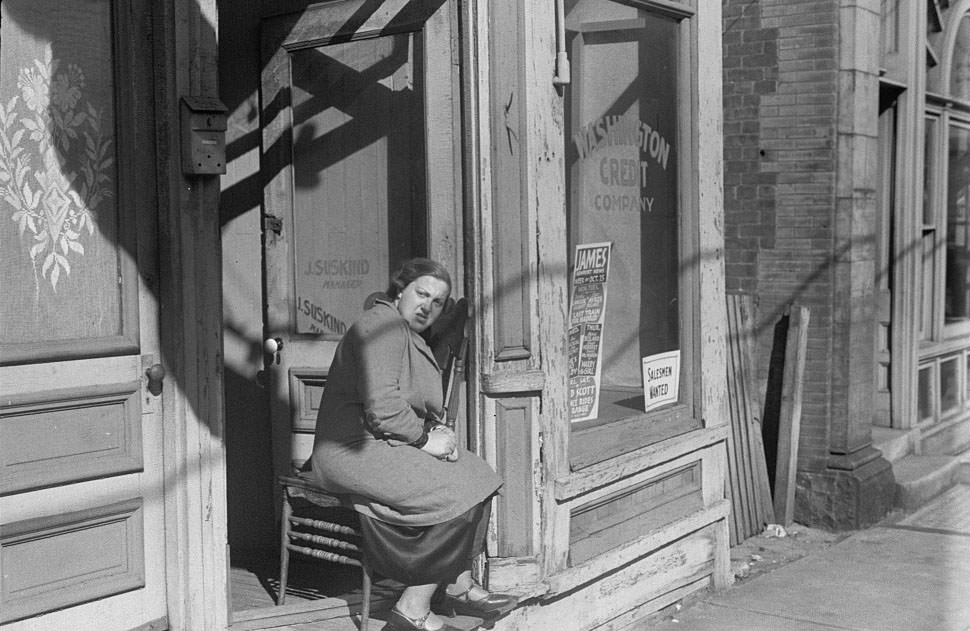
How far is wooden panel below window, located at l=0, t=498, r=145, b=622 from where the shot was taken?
3951 millimetres

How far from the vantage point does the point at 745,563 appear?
7.33 m

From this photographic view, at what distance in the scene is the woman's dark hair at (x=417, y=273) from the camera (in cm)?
488

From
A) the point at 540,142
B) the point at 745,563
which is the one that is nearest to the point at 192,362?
the point at 540,142

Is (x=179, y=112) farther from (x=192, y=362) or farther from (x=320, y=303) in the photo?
(x=320, y=303)

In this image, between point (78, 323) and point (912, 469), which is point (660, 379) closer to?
point (78, 323)

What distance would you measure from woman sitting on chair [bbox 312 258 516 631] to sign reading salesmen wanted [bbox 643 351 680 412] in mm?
1723

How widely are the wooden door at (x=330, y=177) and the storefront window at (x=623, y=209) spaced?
0.83 meters

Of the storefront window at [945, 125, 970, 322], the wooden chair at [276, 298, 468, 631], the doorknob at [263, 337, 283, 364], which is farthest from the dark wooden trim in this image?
the storefront window at [945, 125, 970, 322]

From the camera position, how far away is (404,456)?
4730 millimetres

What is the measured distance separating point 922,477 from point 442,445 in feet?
17.5

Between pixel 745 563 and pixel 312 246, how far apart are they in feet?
11.0

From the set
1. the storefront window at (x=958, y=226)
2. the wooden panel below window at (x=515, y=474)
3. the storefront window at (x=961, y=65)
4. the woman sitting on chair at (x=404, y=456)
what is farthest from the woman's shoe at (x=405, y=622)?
the storefront window at (x=961, y=65)

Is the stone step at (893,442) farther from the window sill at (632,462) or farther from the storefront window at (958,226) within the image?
the window sill at (632,462)

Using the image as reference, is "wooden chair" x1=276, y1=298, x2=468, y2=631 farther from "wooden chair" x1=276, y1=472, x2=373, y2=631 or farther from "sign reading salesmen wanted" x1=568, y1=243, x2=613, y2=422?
"sign reading salesmen wanted" x1=568, y1=243, x2=613, y2=422
